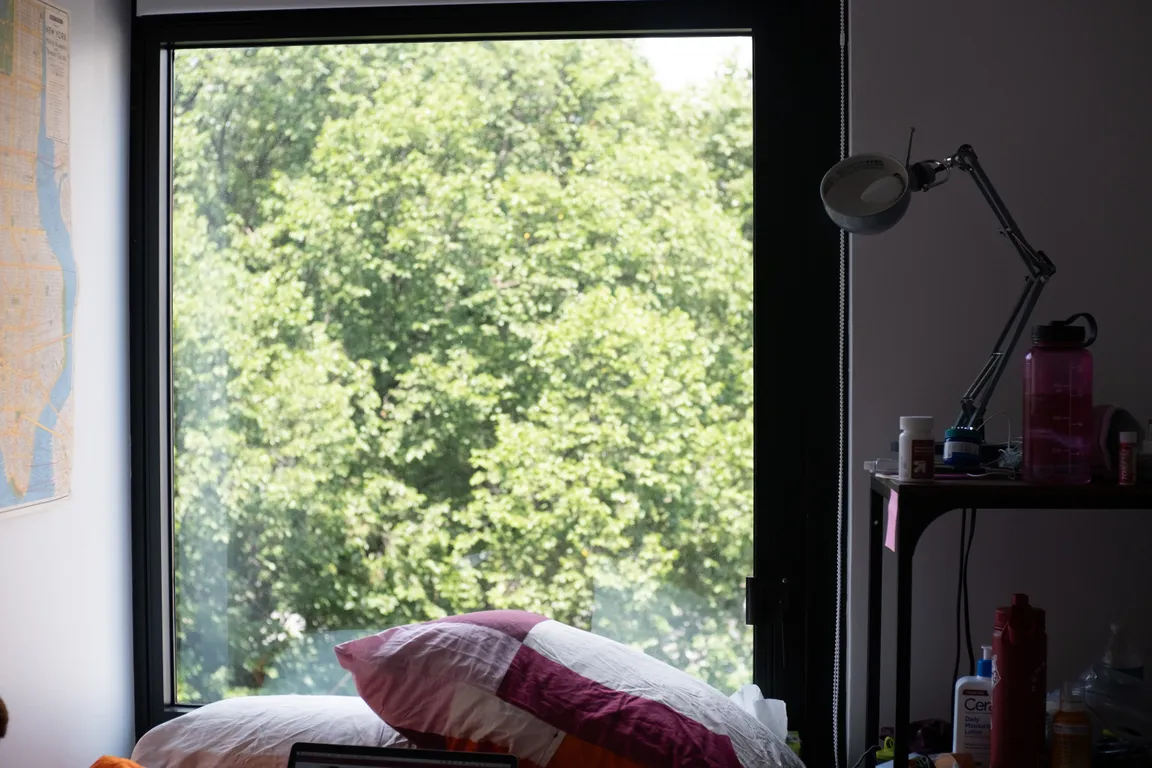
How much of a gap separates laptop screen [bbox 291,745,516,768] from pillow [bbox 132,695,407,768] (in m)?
0.11

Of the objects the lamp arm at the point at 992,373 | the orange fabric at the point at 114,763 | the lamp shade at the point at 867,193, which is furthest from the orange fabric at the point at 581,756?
the lamp shade at the point at 867,193

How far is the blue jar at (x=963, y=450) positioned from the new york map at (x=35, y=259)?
1.54 metres

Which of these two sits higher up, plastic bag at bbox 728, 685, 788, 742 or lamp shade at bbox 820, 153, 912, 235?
lamp shade at bbox 820, 153, 912, 235

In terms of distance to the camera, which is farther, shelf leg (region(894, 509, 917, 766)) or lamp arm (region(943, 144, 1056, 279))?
lamp arm (region(943, 144, 1056, 279))

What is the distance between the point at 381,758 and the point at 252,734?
30 cm

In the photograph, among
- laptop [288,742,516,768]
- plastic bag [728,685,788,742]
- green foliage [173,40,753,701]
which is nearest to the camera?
laptop [288,742,516,768]

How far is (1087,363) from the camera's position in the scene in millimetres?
1348

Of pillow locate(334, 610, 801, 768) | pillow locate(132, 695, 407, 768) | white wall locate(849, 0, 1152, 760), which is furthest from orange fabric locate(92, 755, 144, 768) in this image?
white wall locate(849, 0, 1152, 760)

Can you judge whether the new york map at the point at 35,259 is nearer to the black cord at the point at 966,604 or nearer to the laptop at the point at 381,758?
the laptop at the point at 381,758

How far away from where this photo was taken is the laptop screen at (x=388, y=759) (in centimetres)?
136

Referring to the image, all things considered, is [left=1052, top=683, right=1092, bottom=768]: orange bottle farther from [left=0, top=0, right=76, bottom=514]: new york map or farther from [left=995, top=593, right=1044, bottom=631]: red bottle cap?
[left=0, top=0, right=76, bottom=514]: new york map

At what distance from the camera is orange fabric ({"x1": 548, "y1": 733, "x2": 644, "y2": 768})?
138 centimetres

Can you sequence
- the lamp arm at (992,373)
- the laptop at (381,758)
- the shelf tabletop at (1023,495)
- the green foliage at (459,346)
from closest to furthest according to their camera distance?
the shelf tabletop at (1023,495)
the laptop at (381,758)
the lamp arm at (992,373)
the green foliage at (459,346)

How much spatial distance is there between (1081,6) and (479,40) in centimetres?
112
